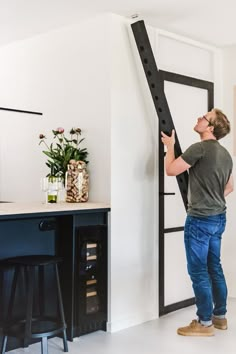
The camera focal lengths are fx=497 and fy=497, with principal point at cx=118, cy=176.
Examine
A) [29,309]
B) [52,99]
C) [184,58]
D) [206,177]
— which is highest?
[184,58]

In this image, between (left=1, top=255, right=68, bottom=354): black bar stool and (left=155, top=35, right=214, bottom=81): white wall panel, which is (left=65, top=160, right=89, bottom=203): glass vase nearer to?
(left=1, top=255, right=68, bottom=354): black bar stool

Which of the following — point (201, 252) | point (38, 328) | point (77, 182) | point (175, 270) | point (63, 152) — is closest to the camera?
point (38, 328)

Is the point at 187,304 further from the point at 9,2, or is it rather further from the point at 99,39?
the point at 9,2

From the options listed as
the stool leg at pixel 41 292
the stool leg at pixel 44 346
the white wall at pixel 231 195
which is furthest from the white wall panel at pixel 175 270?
the stool leg at pixel 44 346

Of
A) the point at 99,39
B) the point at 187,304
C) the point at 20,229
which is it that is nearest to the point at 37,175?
the point at 20,229

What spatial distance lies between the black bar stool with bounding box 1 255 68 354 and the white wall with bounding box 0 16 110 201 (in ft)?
2.72

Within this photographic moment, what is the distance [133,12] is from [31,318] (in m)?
2.36

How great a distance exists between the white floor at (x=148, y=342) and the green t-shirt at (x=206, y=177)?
0.93m

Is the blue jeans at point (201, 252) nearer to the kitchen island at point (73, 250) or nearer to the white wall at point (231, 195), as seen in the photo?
the kitchen island at point (73, 250)

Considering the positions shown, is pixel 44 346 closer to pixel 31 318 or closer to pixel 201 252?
pixel 31 318

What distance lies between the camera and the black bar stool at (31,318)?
10.6ft

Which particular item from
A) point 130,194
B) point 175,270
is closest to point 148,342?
point 175,270

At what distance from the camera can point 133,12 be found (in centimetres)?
382

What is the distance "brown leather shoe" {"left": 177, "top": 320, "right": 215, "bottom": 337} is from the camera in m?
3.72
